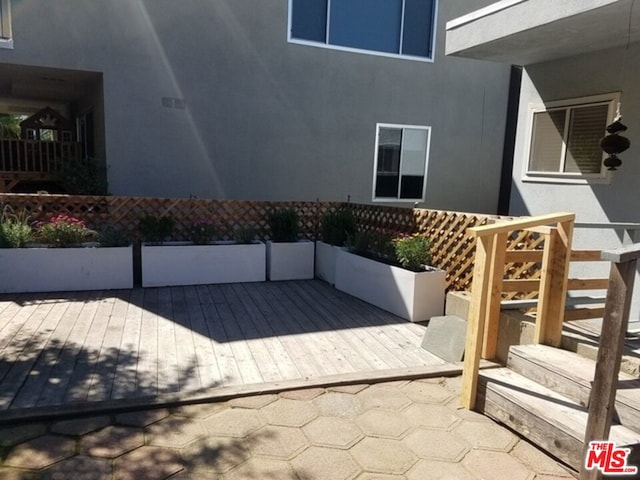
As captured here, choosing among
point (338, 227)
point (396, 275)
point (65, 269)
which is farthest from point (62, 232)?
point (396, 275)

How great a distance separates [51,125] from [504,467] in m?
10.7

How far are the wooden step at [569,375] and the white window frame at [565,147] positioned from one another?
9.27 ft

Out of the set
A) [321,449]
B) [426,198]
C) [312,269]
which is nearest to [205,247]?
[312,269]

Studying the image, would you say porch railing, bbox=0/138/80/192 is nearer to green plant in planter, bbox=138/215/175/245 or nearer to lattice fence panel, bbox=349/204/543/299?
green plant in planter, bbox=138/215/175/245

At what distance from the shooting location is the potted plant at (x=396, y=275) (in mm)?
5094

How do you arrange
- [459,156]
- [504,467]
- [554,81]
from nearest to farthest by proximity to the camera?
[504,467], [554,81], [459,156]

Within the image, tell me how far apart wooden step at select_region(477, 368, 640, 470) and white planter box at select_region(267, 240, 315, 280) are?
3882mm

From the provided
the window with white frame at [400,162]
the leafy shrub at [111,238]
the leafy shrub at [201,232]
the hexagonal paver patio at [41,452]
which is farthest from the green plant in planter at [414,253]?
the window with white frame at [400,162]

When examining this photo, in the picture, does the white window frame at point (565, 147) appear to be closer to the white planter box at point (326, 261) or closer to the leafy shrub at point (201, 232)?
the white planter box at point (326, 261)

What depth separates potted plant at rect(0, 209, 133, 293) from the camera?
5.50 m

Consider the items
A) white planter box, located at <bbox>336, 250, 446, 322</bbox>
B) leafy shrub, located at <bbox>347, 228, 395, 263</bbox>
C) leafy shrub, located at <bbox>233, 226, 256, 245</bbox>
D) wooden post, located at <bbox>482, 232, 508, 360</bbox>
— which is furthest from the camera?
leafy shrub, located at <bbox>233, 226, 256, 245</bbox>

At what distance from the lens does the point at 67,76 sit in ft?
26.8

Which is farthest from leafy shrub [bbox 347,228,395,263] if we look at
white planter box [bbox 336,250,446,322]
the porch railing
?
the porch railing

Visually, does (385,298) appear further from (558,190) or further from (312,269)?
(558,190)
